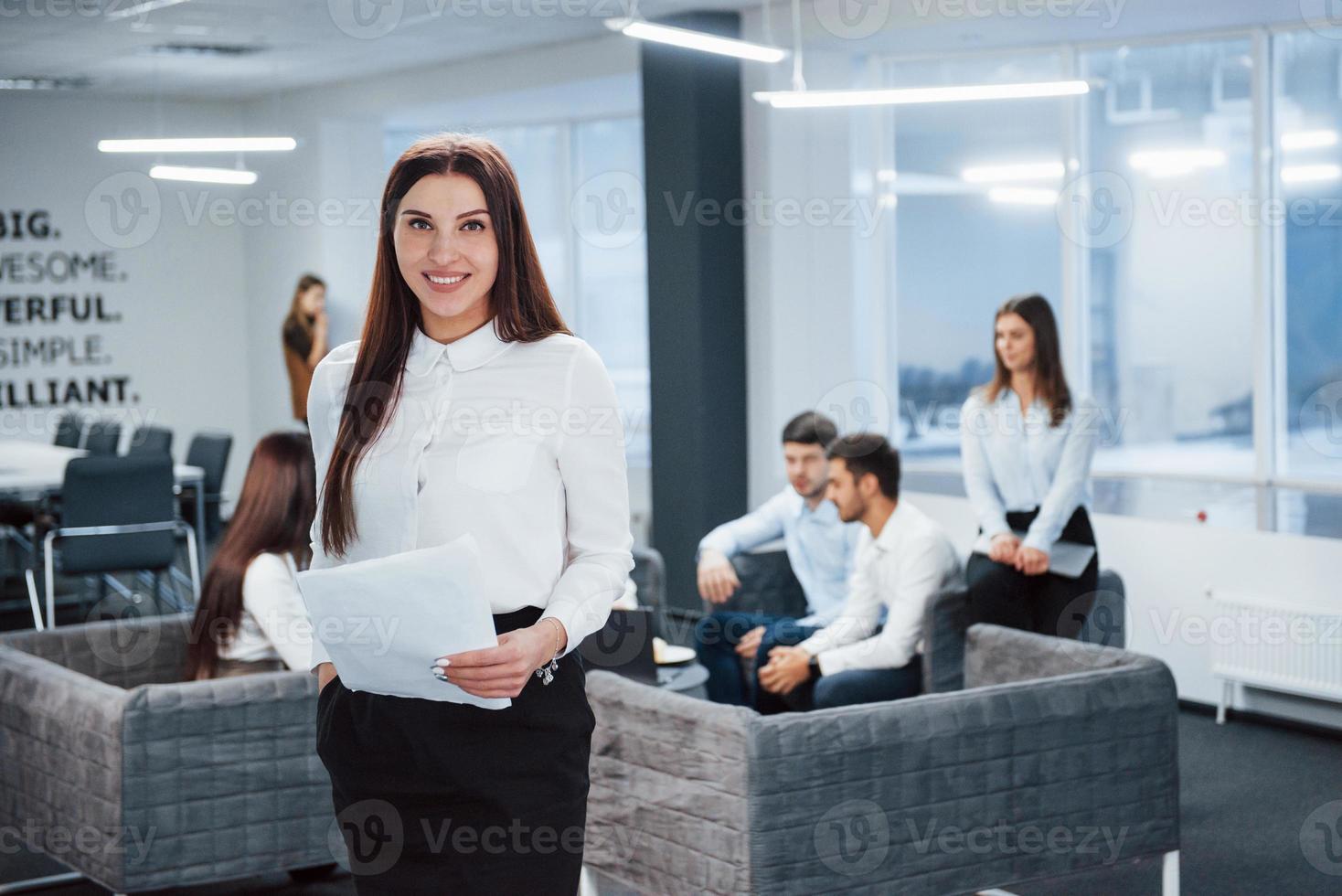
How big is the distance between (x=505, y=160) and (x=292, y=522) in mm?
2005

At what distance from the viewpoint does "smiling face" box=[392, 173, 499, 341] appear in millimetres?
1495

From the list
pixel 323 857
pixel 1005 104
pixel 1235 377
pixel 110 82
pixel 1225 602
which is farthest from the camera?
pixel 110 82

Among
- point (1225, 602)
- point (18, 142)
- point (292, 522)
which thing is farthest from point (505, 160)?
point (18, 142)

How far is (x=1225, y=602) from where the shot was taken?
5.06 m

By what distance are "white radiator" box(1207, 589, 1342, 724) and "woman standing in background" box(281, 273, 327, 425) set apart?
19.3ft

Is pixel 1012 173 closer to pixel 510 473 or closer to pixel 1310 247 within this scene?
pixel 1310 247

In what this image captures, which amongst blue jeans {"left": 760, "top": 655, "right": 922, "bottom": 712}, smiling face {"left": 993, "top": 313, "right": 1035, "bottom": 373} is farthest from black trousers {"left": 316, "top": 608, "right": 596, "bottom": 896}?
smiling face {"left": 993, "top": 313, "right": 1035, "bottom": 373}

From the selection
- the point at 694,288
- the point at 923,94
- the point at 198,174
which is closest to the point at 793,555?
the point at 923,94

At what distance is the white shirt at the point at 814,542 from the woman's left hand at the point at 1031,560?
488 millimetres

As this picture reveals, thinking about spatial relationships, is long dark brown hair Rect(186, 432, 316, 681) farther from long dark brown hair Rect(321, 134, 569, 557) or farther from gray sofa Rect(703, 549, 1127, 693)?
long dark brown hair Rect(321, 134, 569, 557)

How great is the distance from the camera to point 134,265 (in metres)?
10.0

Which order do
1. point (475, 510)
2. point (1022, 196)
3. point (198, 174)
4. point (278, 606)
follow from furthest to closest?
point (198, 174)
point (1022, 196)
point (278, 606)
point (475, 510)

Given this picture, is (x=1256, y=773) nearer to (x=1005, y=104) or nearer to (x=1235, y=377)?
(x=1235, y=377)

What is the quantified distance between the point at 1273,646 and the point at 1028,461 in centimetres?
124
